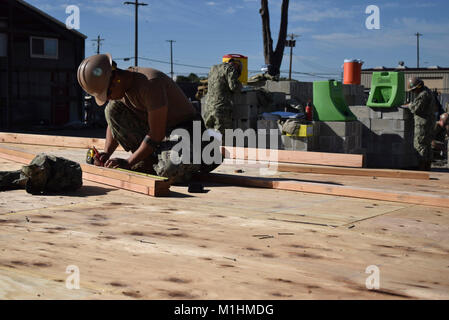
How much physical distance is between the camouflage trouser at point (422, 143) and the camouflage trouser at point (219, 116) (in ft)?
14.0

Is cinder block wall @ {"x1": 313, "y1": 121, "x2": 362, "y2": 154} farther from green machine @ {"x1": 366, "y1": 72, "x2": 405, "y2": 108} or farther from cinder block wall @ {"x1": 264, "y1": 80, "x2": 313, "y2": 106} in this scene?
cinder block wall @ {"x1": 264, "y1": 80, "x2": 313, "y2": 106}

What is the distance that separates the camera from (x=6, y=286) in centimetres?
253

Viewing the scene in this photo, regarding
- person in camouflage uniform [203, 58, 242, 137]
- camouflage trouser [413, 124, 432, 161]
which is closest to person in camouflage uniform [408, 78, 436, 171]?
camouflage trouser [413, 124, 432, 161]

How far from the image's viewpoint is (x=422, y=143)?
10.7 metres

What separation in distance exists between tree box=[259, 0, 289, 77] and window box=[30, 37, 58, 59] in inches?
573

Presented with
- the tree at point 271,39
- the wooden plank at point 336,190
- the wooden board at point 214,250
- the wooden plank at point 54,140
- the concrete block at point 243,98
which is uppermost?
the tree at point 271,39

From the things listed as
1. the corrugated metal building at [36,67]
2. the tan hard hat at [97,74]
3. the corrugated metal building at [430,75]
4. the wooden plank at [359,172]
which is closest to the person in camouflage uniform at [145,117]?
the tan hard hat at [97,74]

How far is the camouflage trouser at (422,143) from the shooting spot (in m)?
10.6

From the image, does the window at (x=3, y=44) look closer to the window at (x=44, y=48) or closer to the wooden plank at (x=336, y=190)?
the window at (x=44, y=48)

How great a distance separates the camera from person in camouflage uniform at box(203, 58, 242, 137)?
Result: 12.4 m

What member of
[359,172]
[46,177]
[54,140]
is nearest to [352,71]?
[54,140]

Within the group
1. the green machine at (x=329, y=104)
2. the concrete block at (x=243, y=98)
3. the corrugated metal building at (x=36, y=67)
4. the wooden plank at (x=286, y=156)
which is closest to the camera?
the wooden plank at (x=286, y=156)

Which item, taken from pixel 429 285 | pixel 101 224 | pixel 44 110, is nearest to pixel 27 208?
pixel 101 224

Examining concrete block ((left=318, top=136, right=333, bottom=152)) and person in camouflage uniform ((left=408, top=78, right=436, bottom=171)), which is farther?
concrete block ((left=318, top=136, right=333, bottom=152))
